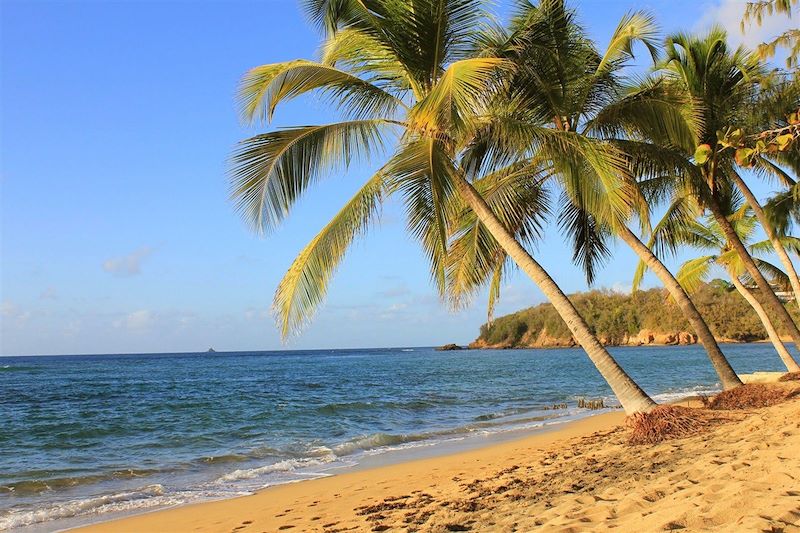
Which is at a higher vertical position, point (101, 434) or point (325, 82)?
point (325, 82)

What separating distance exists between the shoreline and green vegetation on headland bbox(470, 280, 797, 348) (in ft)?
177

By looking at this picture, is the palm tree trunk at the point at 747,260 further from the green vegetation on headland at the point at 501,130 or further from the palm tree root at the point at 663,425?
the palm tree root at the point at 663,425

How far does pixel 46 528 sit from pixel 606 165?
8440 millimetres

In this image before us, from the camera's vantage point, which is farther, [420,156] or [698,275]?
[698,275]

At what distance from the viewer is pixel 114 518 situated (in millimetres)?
7516

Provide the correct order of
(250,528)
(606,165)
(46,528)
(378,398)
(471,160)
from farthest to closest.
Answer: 1. (378,398)
2. (471,160)
3. (606,165)
4. (46,528)
5. (250,528)

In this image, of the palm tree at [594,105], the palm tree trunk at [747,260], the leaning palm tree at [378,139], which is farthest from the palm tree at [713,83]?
the leaning palm tree at [378,139]

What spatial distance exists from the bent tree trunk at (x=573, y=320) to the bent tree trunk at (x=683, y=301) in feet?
9.47

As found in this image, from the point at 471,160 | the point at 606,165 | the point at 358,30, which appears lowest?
the point at 606,165

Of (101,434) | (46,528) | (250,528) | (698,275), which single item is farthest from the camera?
(698,275)

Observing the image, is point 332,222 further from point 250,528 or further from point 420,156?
point 250,528

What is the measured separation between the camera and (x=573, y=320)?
8281 millimetres

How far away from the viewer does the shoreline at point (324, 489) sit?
22.9ft

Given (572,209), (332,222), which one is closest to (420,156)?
(332,222)
